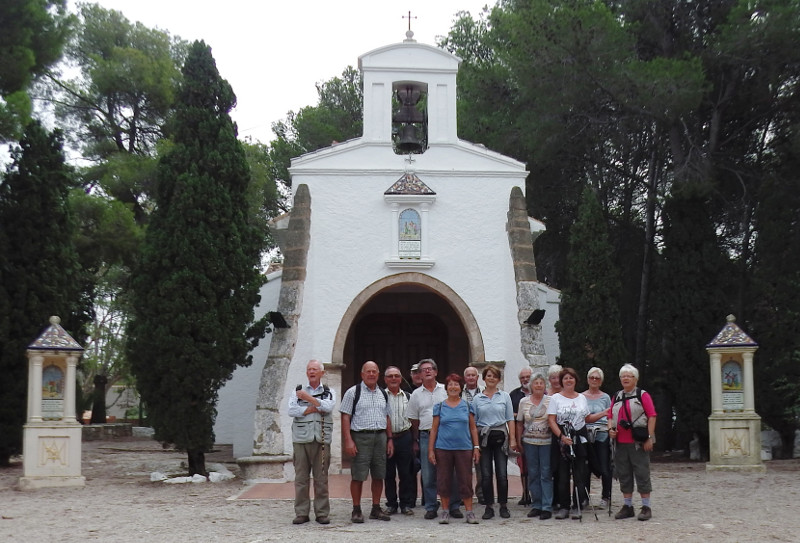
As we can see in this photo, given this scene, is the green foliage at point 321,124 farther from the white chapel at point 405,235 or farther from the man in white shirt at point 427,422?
the man in white shirt at point 427,422

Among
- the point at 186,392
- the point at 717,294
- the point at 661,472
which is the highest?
the point at 717,294

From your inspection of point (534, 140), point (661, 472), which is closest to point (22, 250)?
point (534, 140)

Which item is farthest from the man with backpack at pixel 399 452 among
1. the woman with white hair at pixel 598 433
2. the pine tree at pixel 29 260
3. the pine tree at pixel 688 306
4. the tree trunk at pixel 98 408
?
the tree trunk at pixel 98 408

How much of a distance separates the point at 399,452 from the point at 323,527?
3.84ft

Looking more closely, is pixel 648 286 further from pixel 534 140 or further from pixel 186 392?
pixel 186 392

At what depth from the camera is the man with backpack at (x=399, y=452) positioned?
8.72 meters

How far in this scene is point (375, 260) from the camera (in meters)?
13.0

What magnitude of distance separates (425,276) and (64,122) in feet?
50.7

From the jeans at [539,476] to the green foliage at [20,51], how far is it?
11.0m

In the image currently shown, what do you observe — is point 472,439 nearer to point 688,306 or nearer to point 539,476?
point 539,476

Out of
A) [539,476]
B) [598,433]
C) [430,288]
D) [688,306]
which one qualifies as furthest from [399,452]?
[688,306]

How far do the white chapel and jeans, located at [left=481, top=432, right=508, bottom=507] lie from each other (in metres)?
4.12

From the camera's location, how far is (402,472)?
891 centimetres

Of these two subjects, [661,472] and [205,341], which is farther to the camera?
[661,472]
